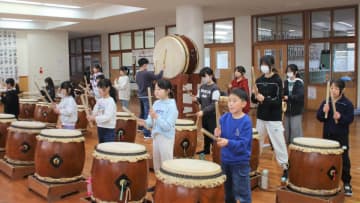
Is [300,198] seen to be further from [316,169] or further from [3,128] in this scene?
[3,128]

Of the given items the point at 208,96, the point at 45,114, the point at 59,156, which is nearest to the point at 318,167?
the point at 208,96

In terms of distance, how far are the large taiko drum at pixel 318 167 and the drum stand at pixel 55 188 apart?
75.3 inches

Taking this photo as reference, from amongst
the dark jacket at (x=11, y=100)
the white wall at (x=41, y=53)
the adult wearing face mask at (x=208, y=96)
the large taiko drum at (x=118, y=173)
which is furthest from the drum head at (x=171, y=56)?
the white wall at (x=41, y=53)

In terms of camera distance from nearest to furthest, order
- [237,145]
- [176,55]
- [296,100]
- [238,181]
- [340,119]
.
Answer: [237,145] → [238,181] → [340,119] → [296,100] → [176,55]

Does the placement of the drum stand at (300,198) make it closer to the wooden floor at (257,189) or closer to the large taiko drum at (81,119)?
the wooden floor at (257,189)

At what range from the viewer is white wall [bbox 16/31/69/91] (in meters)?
13.1

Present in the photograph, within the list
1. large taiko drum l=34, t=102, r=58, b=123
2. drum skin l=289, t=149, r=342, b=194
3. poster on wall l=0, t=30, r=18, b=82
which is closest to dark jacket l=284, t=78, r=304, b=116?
drum skin l=289, t=149, r=342, b=194

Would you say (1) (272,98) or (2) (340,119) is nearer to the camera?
(2) (340,119)

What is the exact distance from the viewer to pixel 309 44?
9008mm

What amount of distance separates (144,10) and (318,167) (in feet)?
21.8

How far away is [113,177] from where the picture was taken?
2.81 metres

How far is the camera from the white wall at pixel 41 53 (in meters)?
13.1

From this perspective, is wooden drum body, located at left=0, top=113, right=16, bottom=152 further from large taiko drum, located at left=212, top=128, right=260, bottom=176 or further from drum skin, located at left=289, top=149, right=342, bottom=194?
drum skin, located at left=289, top=149, right=342, bottom=194

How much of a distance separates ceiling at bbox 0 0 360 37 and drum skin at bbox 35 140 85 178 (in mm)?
4605
